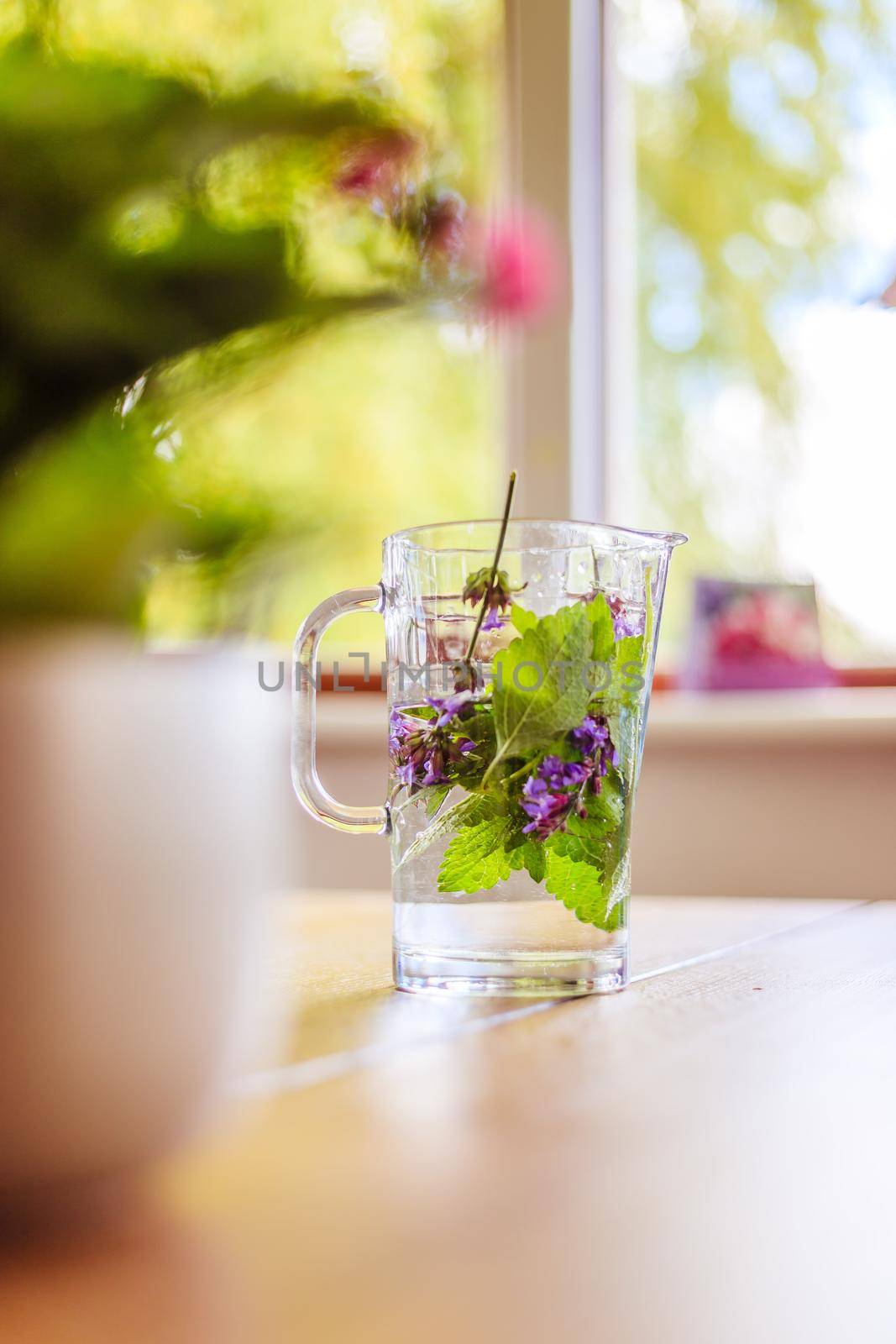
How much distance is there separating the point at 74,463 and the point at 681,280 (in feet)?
6.43

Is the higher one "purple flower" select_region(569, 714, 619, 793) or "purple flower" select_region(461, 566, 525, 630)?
"purple flower" select_region(461, 566, 525, 630)

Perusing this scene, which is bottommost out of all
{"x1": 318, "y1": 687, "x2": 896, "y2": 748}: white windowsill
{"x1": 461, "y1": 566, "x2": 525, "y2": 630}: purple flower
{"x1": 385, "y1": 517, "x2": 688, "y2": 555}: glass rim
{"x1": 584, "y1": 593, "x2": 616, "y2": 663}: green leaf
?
{"x1": 318, "y1": 687, "x2": 896, "y2": 748}: white windowsill

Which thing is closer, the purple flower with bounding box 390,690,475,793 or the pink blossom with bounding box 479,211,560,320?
the pink blossom with bounding box 479,211,560,320

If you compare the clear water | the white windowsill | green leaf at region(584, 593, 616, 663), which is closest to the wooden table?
the clear water

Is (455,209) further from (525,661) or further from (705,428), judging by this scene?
(705,428)

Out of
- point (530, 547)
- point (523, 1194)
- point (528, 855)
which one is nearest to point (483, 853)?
point (528, 855)

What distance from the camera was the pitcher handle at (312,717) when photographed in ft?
1.85

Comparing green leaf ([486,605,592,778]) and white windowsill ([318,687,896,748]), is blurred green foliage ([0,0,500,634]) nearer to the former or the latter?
green leaf ([486,605,592,778])

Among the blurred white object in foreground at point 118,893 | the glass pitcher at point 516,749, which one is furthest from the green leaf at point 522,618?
the blurred white object in foreground at point 118,893

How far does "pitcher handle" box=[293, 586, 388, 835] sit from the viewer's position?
56 centimetres

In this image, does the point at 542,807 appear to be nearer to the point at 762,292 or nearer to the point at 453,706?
the point at 453,706

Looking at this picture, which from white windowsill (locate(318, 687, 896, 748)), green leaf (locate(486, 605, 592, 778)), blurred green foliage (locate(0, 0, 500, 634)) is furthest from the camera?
white windowsill (locate(318, 687, 896, 748))

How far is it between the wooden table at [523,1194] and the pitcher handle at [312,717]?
0.32ft

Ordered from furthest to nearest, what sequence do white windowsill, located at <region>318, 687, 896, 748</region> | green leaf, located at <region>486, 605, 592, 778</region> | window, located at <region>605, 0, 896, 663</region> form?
window, located at <region>605, 0, 896, 663</region>
white windowsill, located at <region>318, 687, 896, 748</region>
green leaf, located at <region>486, 605, 592, 778</region>
